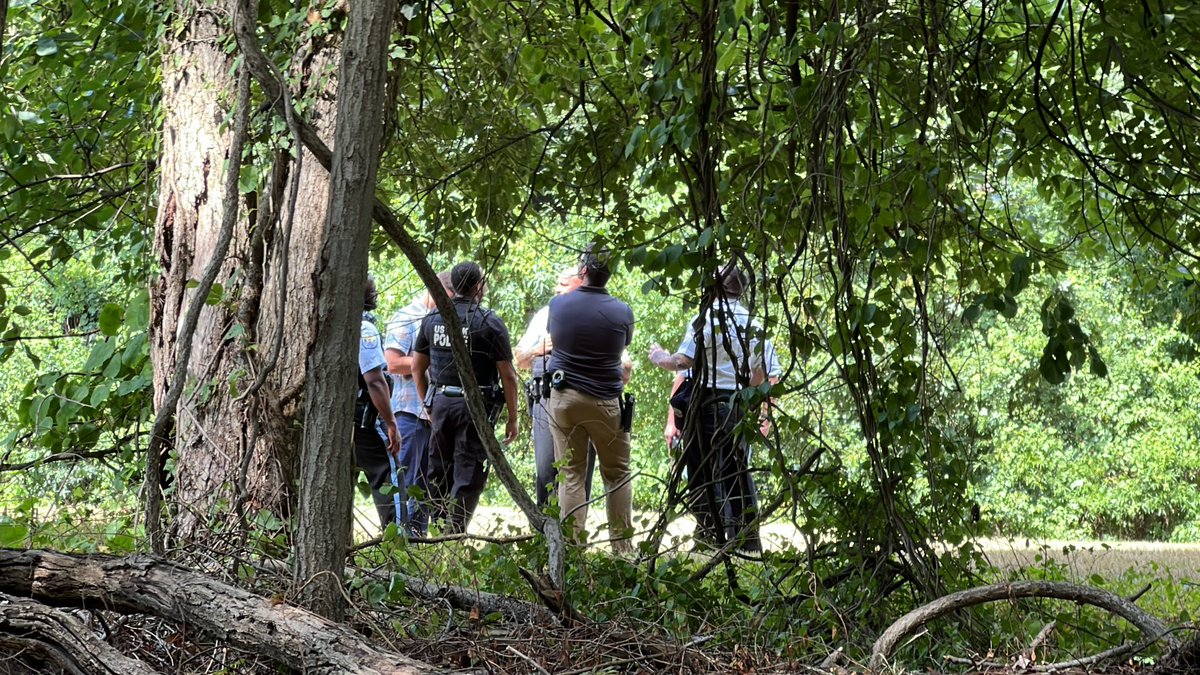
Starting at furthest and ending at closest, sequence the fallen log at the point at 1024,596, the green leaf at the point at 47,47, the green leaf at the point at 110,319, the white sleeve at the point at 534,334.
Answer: the white sleeve at the point at 534,334
the green leaf at the point at 47,47
the green leaf at the point at 110,319
the fallen log at the point at 1024,596

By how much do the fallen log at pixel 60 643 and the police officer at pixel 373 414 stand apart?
3292 millimetres

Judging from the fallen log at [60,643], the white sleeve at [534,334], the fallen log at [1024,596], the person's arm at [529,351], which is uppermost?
the white sleeve at [534,334]

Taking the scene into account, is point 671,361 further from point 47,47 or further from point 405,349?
point 47,47

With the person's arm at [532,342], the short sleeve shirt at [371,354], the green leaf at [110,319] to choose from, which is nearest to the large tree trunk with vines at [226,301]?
the green leaf at [110,319]

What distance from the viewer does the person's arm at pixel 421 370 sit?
6.37m

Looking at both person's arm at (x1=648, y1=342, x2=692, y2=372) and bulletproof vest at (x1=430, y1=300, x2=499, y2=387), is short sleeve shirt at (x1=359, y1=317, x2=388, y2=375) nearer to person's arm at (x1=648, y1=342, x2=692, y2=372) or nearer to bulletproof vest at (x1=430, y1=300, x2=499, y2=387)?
bulletproof vest at (x1=430, y1=300, x2=499, y2=387)

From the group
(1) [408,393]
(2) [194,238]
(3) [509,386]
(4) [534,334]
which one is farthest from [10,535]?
(4) [534,334]

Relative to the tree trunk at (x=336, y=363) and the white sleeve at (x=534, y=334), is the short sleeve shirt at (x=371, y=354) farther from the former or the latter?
the tree trunk at (x=336, y=363)

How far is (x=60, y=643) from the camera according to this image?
2.38 metres

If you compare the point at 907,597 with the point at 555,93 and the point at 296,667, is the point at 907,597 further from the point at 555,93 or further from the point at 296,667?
the point at 555,93

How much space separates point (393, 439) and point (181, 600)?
157 inches

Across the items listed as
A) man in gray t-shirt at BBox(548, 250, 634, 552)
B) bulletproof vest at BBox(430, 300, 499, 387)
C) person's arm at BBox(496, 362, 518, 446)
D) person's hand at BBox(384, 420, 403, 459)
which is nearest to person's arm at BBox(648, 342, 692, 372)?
man in gray t-shirt at BBox(548, 250, 634, 552)

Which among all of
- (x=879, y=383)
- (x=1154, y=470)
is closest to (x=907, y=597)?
(x=879, y=383)

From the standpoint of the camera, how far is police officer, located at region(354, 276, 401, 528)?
6.09m
